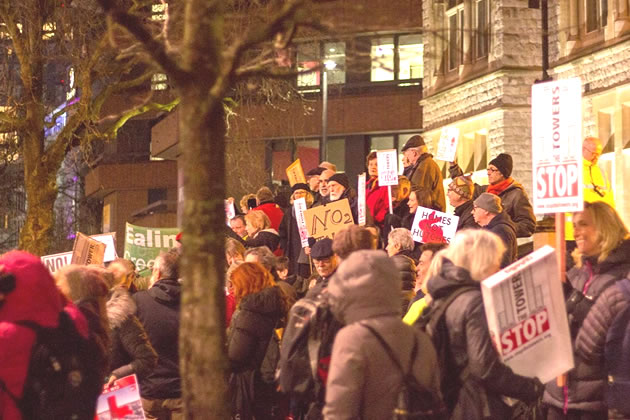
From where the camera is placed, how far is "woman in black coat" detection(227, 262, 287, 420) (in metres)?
9.38

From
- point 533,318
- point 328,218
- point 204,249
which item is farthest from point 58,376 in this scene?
point 328,218

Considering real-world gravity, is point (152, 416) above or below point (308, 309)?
below

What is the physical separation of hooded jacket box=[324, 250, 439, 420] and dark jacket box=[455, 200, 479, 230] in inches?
291

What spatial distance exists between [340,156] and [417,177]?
28.0 m

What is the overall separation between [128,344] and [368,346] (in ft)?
11.4

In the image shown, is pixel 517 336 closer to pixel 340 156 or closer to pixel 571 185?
pixel 571 185

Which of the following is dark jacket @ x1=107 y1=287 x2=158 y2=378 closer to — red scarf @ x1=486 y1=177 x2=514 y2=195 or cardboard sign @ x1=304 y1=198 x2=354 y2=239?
cardboard sign @ x1=304 y1=198 x2=354 y2=239

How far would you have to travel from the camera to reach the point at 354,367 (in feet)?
20.3

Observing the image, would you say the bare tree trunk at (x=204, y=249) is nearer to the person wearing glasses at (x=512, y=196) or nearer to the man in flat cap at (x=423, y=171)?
the person wearing glasses at (x=512, y=196)

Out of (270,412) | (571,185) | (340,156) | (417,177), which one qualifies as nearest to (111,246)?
(417,177)

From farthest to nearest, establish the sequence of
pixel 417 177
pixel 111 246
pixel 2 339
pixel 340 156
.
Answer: pixel 340 156 < pixel 111 246 < pixel 417 177 < pixel 2 339

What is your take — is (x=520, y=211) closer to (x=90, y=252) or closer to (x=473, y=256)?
(x=90, y=252)

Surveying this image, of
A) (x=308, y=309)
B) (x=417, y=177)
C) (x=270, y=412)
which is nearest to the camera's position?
(x=308, y=309)

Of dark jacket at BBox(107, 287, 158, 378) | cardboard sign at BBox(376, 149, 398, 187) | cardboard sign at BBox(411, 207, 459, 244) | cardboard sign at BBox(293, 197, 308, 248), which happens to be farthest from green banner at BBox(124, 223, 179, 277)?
dark jacket at BBox(107, 287, 158, 378)
